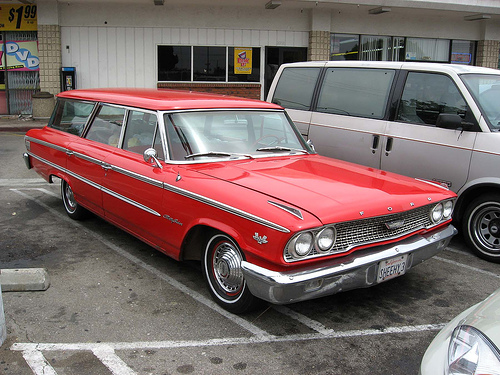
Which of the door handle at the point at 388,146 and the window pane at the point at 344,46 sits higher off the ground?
the window pane at the point at 344,46

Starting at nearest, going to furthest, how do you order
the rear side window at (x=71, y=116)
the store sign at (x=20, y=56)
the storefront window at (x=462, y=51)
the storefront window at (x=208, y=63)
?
the rear side window at (x=71, y=116), the store sign at (x=20, y=56), the storefront window at (x=208, y=63), the storefront window at (x=462, y=51)

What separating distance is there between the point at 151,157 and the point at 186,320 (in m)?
1.49

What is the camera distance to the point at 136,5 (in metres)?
16.5

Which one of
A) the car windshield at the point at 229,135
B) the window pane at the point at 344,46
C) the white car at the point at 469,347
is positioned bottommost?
the white car at the point at 469,347

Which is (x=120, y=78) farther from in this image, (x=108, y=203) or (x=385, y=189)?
(x=385, y=189)

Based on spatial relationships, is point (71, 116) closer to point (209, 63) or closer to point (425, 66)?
point (425, 66)

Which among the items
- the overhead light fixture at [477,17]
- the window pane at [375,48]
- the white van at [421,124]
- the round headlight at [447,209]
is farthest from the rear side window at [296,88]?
the overhead light fixture at [477,17]

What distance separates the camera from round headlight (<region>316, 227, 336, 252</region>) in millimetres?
3397

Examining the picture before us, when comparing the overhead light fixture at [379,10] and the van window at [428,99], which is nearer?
the van window at [428,99]

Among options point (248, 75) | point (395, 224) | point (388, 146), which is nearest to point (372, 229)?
point (395, 224)

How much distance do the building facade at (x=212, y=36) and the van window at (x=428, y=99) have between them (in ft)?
37.1

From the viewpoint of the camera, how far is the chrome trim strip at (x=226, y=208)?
3301 mm

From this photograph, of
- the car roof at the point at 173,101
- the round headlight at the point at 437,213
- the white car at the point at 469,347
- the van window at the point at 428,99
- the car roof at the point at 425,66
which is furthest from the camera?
the car roof at the point at 425,66

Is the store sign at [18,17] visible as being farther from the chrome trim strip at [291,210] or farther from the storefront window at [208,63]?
the chrome trim strip at [291,210]
